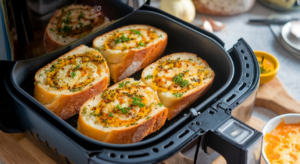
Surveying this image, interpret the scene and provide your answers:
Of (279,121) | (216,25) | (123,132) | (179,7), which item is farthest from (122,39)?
(216,25)

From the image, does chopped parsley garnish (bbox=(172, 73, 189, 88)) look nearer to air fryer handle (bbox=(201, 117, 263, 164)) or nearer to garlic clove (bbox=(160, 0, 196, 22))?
air fryer handle (bbox=(201, 117, 263, 164))

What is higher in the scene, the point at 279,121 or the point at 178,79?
the point at 178,79

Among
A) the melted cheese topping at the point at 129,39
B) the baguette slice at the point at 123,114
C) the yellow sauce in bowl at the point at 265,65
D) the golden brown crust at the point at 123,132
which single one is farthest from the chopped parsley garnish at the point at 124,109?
the yellow sauce in bowl at the point at 265,65

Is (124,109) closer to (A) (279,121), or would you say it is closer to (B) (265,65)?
(A) (279,121)

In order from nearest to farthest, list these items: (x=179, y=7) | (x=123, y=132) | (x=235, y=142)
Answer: (x=235, y=142) < (x=123, y=132) < (x=179, y=7)

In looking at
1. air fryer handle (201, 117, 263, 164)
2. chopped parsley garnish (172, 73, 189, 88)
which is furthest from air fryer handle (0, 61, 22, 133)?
air fryer handle (201, 117, 263, 164)
